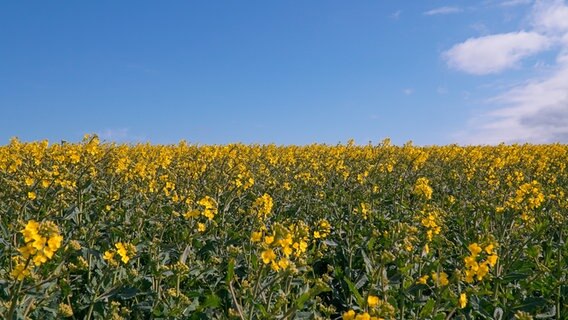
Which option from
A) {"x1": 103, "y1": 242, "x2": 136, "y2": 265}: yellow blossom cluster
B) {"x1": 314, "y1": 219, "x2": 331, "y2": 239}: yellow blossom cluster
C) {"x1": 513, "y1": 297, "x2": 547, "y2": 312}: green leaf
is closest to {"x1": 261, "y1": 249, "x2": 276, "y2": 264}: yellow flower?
{"x1": 103, "y1": 242, "x2": 136, "y2": 265}: yellow blossom cluster

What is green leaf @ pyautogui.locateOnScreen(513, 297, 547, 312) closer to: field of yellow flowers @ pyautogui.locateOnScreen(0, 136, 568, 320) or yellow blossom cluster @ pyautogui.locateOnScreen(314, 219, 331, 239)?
field of yellow flowers @ pyautogui.locateOnScreen(0, 136, 568, 320)

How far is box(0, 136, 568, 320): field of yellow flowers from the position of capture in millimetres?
3402

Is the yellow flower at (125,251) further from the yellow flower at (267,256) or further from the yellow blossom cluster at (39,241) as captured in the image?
the yellow flower at (267,256)

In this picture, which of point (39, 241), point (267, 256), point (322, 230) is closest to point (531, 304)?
point (322, 230)

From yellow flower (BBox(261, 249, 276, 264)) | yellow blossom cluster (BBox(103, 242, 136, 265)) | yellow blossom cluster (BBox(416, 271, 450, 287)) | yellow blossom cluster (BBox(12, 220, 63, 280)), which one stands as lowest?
yellow blossom cluster (BBox(416, 271, 450, 287))

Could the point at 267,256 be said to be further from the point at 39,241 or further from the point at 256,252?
the point at 39,241

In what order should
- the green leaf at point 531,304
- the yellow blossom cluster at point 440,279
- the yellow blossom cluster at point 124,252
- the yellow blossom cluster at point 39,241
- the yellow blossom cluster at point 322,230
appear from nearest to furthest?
the yellow blossom cluster at point 39,241 → the yellow blossom cluster at point 440,279 → the yellow blossom cluster at point 124,252 → the green leaf at point 531,304 → the yellow blossom cluster at point 322,230

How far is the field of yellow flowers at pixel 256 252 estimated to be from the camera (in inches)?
134

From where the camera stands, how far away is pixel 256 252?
407 cm

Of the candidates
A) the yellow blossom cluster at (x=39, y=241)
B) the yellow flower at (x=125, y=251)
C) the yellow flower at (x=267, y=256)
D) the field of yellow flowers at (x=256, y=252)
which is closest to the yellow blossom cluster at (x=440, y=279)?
the field of yellow flowers at (x=256, y=252)

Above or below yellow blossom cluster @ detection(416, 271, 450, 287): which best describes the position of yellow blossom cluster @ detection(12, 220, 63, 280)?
above

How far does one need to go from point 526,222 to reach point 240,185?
3.23 metres

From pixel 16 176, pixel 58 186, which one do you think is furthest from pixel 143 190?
pixel 16 176

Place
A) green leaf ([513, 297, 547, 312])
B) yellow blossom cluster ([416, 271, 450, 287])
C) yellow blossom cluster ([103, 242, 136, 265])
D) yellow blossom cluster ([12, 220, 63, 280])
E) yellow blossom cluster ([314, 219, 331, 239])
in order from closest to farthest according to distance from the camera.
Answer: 1. yellow blossom cluster ([12, 220, 63, 280])
2. yellow blossom cluster ([416, 271, 450, 287])
3. yellow blossom cluster ([103, 242, 136, 265])
4. green leaf ([513, 297, 547, 312])
5. yellow blossom cluster ([314, 219, 331, 239])
